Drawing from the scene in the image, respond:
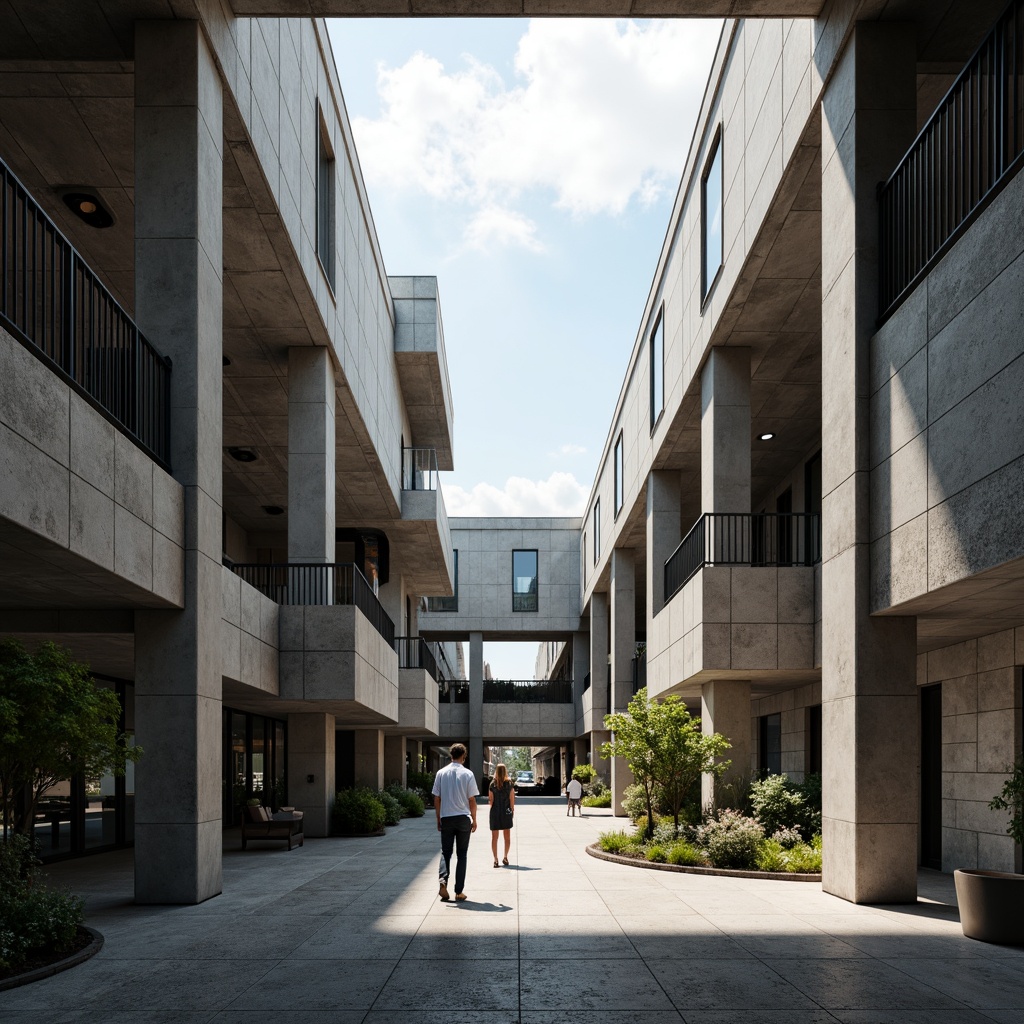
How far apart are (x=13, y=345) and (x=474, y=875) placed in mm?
10892

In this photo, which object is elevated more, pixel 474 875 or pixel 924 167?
pixel 924 167

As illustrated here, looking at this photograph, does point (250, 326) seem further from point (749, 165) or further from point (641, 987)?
point (641, 987)

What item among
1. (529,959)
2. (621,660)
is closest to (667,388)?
(621,660)

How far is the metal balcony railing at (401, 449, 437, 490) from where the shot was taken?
3412 centimetres

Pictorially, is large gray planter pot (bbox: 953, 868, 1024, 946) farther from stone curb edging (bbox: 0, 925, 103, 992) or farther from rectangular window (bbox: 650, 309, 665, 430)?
rectangular window (bbox: 650, 309, 665, 430)

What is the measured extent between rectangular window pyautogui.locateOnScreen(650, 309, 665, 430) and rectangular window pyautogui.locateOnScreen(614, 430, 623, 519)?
7141 millimetres

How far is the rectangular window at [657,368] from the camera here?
26188mm

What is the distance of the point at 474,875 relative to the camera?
1638cm

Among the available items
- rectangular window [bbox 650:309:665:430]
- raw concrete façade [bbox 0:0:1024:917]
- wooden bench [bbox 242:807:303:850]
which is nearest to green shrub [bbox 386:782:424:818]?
raw concrete façade [bbox 0:0:1024:917]

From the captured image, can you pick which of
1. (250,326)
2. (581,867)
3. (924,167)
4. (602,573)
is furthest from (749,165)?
(602,573)

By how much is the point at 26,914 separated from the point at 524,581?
138ft

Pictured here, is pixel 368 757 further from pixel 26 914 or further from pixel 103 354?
pixel 26 914

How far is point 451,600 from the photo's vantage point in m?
51.3

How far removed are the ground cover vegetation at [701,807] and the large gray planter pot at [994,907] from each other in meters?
5.66
